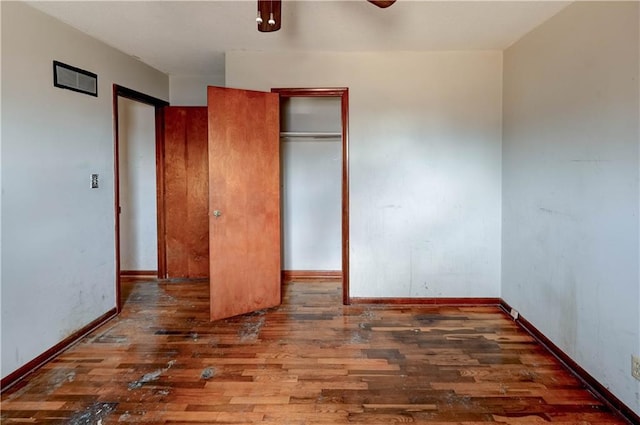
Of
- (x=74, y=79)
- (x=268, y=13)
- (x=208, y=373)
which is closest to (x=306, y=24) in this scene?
(x=268, y=13)

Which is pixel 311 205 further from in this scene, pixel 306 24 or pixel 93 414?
pixel 93 414

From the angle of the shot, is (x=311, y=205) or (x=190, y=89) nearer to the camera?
(x=190, y=89)

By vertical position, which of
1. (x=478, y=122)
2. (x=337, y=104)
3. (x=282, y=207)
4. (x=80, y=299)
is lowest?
(x=80, y=299)

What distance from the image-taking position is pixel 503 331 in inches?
122

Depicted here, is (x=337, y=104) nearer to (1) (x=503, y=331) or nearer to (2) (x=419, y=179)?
(2) (x=419, y=179)

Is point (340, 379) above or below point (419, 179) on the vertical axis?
below

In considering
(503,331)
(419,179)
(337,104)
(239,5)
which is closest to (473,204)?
(419,179)

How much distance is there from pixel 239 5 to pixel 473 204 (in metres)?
2.64

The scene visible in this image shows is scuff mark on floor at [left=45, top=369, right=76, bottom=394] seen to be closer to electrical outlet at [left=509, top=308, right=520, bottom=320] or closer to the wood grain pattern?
the wood grain pattern

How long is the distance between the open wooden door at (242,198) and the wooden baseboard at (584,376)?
219cm

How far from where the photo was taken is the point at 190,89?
461cm

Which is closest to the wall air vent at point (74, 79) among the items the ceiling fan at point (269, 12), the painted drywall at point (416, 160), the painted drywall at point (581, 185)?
the painted drywall at point (416, 160)

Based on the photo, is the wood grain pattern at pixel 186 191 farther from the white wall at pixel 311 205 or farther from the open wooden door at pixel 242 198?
the open wooden door at pixel 242 198

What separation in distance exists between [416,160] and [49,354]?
332 centimetres
